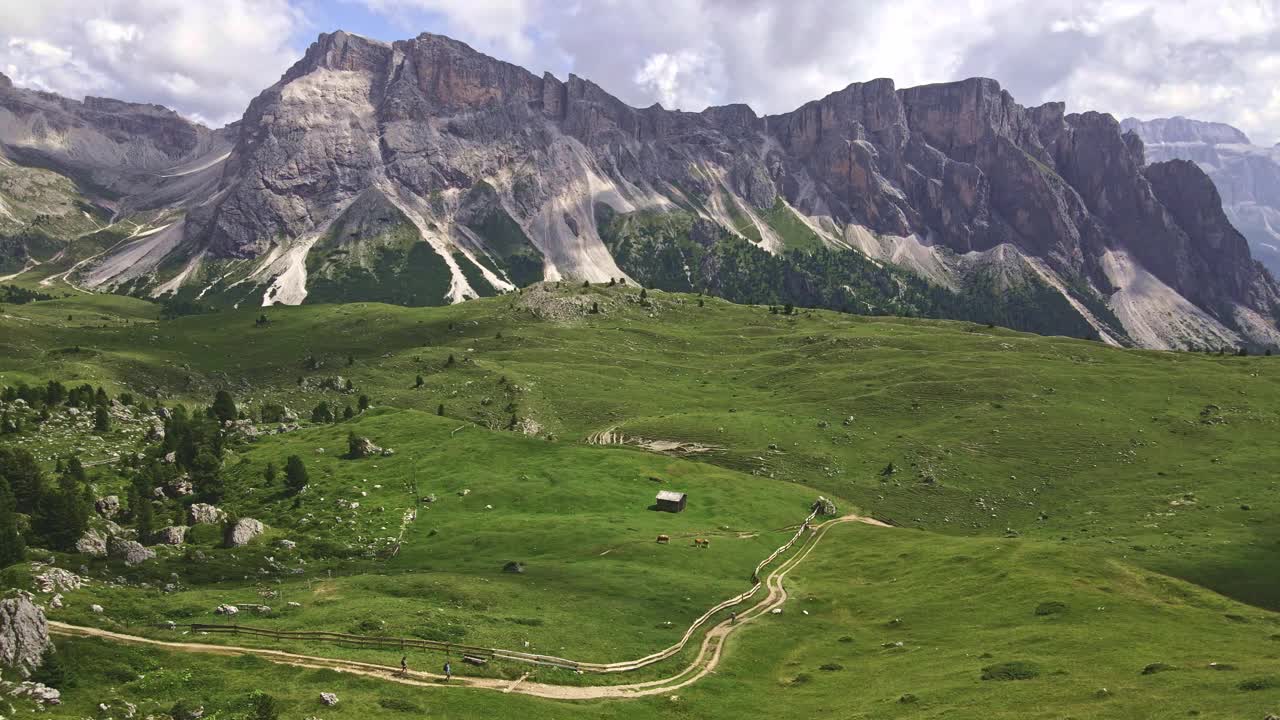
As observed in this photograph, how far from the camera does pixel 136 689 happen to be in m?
48.9

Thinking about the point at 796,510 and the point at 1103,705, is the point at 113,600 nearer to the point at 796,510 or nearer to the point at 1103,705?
the point at 1103,705

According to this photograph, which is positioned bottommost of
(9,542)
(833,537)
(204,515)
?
(204,515)

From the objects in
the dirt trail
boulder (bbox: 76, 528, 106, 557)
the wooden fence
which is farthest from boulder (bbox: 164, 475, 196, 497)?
the wooden fence

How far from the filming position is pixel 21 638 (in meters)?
49.2

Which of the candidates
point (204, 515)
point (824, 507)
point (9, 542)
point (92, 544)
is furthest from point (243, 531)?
point (824, 507)

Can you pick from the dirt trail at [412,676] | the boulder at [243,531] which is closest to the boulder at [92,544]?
the boulder at [243,531]

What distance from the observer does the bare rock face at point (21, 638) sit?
48375 mm

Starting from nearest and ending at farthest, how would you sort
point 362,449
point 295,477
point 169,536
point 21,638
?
point 21,638 < point 169,536 < point 295,477 < point 362,449

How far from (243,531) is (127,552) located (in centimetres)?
1277

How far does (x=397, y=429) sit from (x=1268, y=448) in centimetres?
15241

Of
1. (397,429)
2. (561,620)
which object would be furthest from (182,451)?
(561,620)

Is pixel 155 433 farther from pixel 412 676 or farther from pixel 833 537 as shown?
pixel 833 537

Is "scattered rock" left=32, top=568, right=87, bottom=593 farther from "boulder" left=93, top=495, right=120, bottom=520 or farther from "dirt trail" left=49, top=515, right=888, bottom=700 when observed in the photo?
"boulder" left=93, top=495, right=120, bottom=520

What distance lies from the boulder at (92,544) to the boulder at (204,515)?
1217 cm
